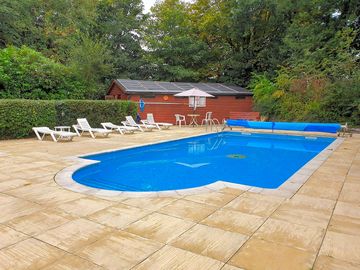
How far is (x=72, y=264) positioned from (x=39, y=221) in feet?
3.50

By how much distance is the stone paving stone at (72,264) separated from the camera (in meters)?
2.22

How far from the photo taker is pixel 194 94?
14.6m

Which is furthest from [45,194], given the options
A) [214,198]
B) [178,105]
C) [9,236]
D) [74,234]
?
[178,105]

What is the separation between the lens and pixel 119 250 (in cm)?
250

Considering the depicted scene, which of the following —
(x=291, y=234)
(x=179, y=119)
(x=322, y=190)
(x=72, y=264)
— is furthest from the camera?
(x=179, y=119)

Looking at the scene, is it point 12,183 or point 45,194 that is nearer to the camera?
point 45,194

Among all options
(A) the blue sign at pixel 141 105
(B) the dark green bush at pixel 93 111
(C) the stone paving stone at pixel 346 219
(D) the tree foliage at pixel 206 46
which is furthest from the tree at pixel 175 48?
(C) the stone paving stone at pixel 346 219

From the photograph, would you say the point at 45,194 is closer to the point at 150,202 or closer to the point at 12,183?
the point at 12,183

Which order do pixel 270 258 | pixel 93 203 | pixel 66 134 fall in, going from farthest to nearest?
pixel 66 134
pixel 93 203
pixel 270 258

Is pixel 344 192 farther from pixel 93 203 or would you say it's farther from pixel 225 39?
pixel 225 39

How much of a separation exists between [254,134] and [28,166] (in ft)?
34.5

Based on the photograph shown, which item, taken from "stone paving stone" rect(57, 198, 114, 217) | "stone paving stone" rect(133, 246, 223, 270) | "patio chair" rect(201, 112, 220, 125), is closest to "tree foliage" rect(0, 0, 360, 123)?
"patio chair" rect(201, 112, 220, 125)

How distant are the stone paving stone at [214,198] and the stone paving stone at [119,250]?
4.32 ft

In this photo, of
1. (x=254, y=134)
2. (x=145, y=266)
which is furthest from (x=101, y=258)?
(x=254, y=134)
